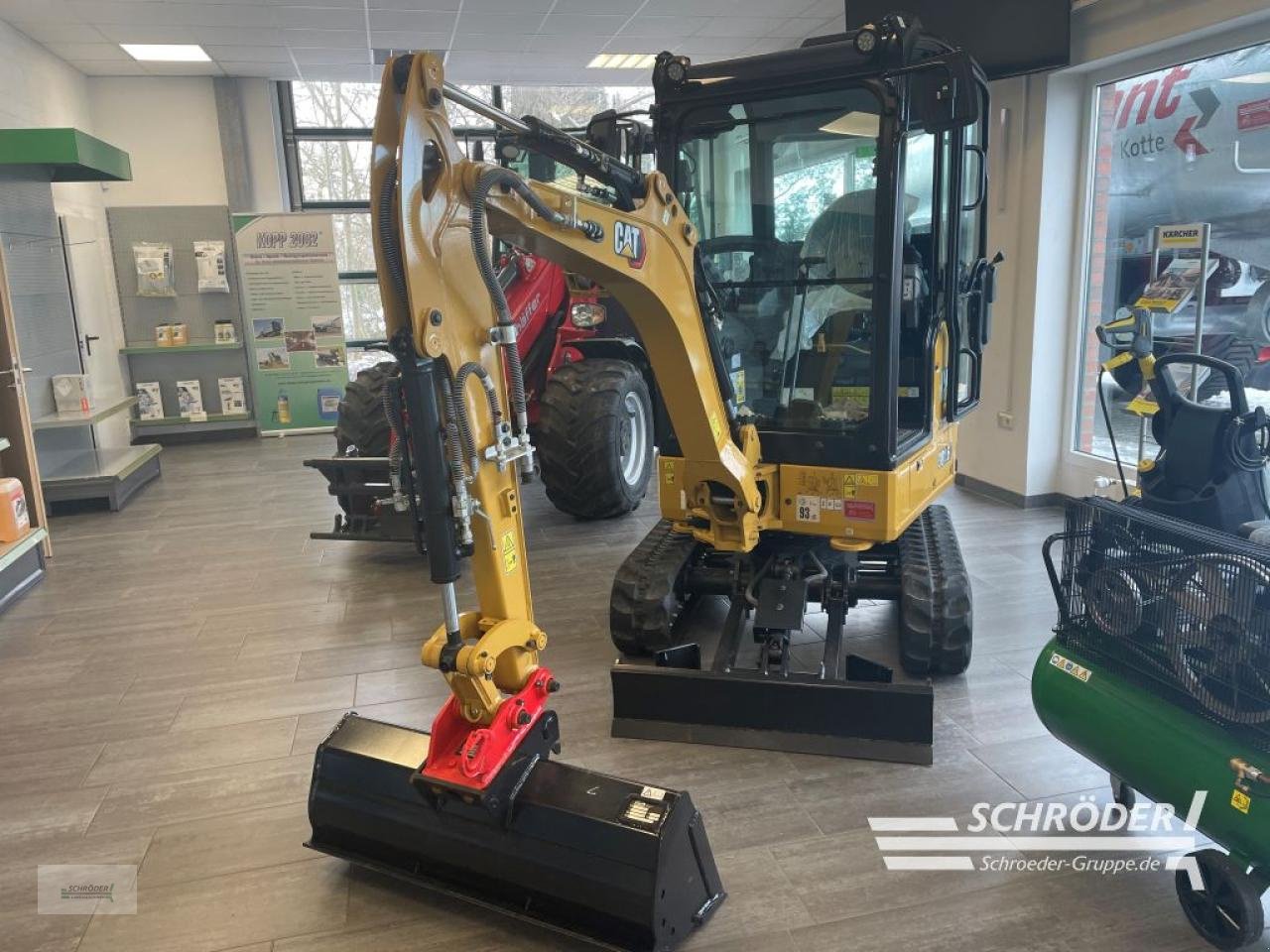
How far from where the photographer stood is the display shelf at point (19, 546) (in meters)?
4.59

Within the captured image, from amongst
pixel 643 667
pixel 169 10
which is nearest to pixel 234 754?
pixel 643 667

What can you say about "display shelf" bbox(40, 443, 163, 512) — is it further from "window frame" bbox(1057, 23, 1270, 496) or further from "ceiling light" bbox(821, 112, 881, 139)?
"window frame" bbox(1057, 23, 1270, 496)

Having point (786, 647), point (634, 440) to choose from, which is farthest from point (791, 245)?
point (634, 440)

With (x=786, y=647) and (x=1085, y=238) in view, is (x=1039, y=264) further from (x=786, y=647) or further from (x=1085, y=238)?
(x=786, y=647)

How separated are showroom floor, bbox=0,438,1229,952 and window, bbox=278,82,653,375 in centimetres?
591

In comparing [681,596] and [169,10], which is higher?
[169,10]

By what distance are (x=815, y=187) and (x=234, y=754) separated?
9.35 feet

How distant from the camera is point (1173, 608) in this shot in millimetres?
2219

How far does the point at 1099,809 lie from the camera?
262 cm

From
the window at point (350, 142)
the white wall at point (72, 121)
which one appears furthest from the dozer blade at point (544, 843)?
the window at point (350, 142)

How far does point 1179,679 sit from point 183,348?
30.8 feet

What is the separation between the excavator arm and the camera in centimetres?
192

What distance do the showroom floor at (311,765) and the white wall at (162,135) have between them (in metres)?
5.50

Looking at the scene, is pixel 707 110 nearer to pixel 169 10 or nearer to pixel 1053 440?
pixel 1053 440
